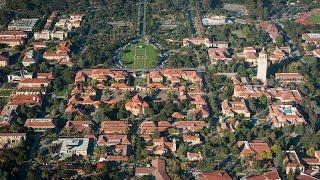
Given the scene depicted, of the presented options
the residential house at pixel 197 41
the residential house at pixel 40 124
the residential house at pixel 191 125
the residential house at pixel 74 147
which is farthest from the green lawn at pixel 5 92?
the residential house at pixel 197 41

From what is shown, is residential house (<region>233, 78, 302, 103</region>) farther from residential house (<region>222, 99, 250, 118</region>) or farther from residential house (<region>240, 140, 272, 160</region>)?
residential house (<region>240, 140, 272, 160</region>)

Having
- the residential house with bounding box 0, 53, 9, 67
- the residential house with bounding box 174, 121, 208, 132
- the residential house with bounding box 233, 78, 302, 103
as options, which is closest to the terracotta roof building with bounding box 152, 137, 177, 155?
the residential house with bounding box 174, 121, 208, 132

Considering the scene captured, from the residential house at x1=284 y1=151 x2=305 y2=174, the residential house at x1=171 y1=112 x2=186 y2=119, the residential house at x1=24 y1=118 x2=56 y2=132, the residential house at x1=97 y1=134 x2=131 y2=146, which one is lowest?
the residential house at x1=171 y1=112 x2=186 y2=119

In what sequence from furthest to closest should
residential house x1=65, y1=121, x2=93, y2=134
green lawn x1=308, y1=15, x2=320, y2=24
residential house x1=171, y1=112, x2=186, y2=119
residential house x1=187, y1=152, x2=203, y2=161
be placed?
green lawn x1=308, y1=15, x2=320, y2=24 → residential house x1=171, y1=112, x2=186, y2=119 → residential house x1=65, y1=121, x2=93, y2=134 → residential house x1=187, y1=152, x2=203, y2=161

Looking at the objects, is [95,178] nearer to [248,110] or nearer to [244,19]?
[248,110]

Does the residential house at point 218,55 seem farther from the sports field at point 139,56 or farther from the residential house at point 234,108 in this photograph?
the residential house at point 234,108

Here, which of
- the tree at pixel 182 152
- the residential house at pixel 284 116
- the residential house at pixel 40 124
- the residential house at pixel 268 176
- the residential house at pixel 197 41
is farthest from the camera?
the residential house at pixel 197 41
